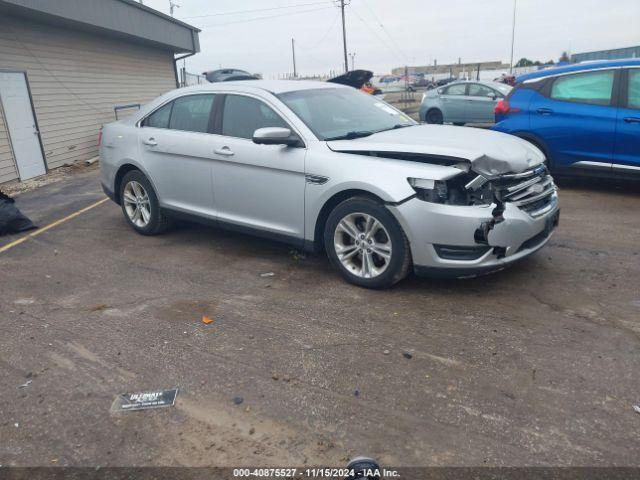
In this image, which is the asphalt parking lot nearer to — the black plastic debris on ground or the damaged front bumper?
the damaged front bumper

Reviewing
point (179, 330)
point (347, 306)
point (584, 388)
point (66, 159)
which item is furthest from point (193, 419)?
point (66, 159)

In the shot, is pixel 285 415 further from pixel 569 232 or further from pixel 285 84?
pixel 569 232

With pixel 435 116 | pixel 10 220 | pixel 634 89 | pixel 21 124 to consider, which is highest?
pixel 634 89

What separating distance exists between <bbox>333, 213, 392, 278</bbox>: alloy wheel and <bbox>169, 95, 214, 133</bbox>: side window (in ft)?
6.52

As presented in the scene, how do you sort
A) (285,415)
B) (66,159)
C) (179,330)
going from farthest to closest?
1. (66,159)
2. (179,330)
3. (285,415)

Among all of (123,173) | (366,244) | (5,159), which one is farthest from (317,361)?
(5,159)

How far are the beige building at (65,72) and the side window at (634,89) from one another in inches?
404

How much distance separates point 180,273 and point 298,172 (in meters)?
1.55

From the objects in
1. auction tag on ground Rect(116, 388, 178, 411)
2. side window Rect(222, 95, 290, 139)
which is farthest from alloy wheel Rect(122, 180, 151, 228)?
auction tag on ground Rect(116, 388, 178, 411)

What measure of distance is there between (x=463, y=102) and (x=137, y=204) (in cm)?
1179

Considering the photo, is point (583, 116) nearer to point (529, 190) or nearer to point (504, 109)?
point (504, 109)

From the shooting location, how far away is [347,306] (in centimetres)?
423

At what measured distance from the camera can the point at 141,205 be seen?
20.8 feet

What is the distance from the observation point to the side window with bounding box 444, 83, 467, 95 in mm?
15898
